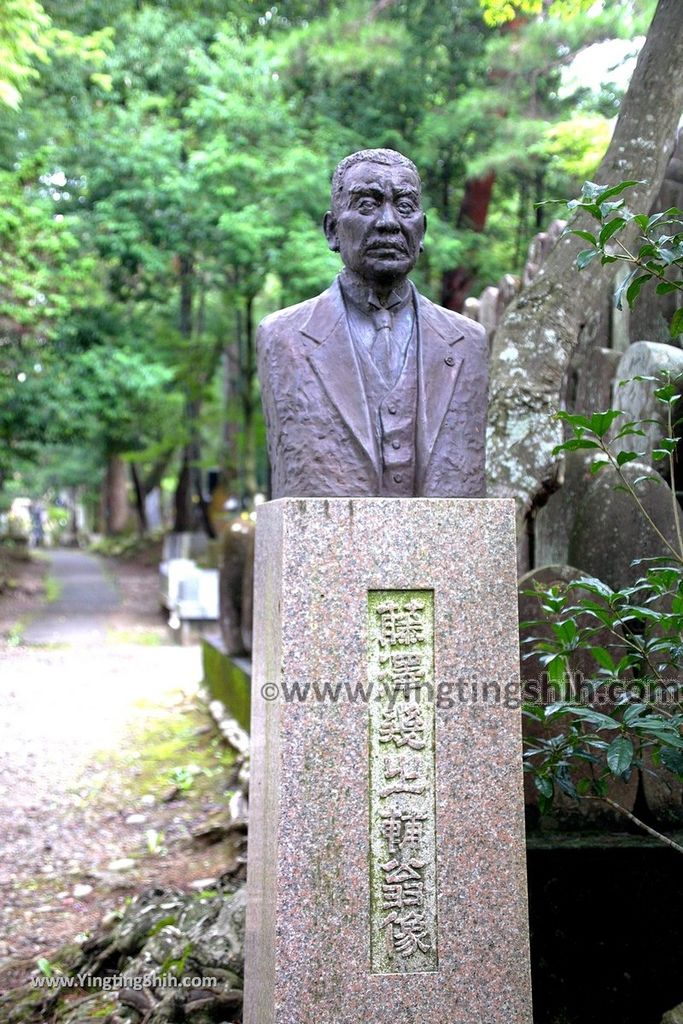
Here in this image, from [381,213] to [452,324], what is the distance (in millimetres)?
497

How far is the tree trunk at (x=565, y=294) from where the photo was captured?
5301mm

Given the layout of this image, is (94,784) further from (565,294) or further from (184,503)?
(184,503)

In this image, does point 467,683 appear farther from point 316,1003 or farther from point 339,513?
point 316,1003

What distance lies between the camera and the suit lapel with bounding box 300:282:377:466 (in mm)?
3471

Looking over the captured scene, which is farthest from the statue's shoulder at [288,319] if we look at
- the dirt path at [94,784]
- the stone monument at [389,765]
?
the dirt path at [94,784]

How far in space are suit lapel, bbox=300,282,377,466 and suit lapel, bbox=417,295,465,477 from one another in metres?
0.19

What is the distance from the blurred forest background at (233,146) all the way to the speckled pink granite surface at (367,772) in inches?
356

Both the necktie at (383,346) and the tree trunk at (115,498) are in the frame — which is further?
the tree trunk at (115,498)

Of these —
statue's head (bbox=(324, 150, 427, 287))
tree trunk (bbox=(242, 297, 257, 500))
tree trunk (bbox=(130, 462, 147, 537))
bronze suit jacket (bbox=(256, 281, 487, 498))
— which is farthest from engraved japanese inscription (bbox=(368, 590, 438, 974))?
tree trunk (bbox=(130, 462, 147, 537))

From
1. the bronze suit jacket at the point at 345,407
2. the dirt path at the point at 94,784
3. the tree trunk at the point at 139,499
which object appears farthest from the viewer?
the tree trunk at the point at 139,499

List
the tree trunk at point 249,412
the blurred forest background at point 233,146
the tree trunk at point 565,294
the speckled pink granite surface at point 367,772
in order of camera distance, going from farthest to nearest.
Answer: the tree trunk at point 249,412 < the blurred forest background at point 233,146 < the tree trunk at point 565,294 < the speckled pink granite surface at point 367,772

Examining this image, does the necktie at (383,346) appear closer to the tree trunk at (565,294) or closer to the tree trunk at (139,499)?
the tree trunk at (565,294)

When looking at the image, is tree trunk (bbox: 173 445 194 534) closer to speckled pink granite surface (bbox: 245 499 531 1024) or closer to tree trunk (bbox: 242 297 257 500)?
tree trunk (bbox: 242 297 257 500)

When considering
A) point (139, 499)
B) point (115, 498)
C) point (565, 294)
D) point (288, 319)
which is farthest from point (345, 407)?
point (115, 498)
